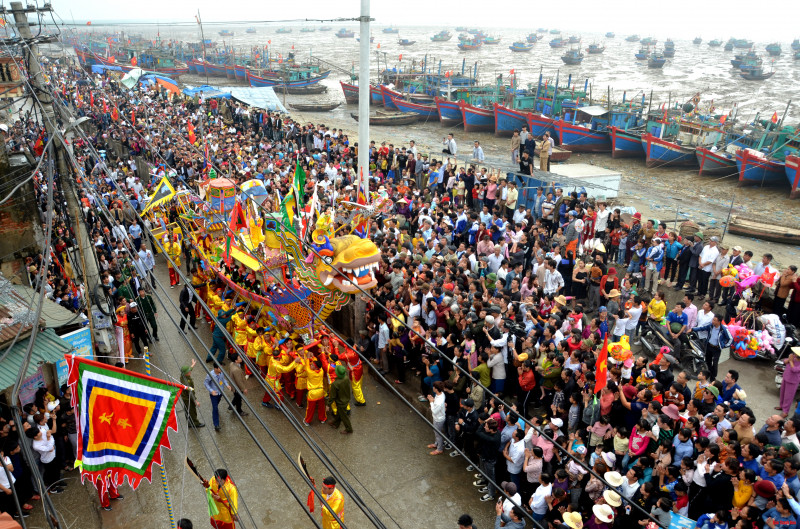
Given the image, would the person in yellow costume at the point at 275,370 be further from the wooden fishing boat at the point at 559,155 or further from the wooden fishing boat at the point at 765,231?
the wooden fishing boat at the point at 559,155

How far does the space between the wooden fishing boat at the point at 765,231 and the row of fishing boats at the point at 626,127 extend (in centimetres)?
599

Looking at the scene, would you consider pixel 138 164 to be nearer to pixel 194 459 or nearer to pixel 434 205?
pixel 434 205

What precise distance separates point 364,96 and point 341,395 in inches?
281

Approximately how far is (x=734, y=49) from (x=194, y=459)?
12339 cm

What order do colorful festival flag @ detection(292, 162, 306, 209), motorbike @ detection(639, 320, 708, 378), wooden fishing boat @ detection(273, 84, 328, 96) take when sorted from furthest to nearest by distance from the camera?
wooden fishing boat @ detection(273, 84, 328, 96) < colorful festival flag @ detection(292, 162, 306, 209) < motorbike @ detection(639, 320, 708, 378)

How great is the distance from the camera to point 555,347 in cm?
888

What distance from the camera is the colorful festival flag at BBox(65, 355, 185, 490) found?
572 cm

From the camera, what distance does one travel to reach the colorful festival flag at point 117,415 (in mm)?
5719

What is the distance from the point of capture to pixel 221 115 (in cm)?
3447

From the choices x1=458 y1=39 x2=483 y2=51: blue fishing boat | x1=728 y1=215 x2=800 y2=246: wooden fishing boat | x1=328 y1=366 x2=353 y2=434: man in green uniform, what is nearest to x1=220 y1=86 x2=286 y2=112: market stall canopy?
Answer: x1=728 y1=215 x2=800 y2=246: wooden fishing boat

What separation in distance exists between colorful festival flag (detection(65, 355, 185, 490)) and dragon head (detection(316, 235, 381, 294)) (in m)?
3.91

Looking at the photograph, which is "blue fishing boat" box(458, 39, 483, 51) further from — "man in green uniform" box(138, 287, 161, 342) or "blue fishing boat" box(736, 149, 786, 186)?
"man in green uniform" box(138, 287, 161, 342)

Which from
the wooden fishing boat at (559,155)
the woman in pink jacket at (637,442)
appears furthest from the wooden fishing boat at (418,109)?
the woman in pink jacket at (637,442)

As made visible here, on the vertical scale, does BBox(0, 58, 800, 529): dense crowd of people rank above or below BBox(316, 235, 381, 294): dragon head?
below
